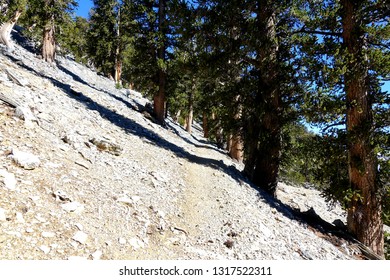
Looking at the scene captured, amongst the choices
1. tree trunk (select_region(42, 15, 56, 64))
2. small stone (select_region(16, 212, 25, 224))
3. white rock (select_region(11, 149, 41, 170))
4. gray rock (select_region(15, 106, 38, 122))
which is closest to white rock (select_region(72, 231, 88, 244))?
small stone (select_region(16, 212, 25, 224))

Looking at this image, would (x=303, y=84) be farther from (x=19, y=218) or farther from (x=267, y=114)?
(x=19, y=218)

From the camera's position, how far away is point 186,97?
24.0 m

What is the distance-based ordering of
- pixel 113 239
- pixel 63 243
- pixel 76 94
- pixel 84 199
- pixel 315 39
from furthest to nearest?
pixel 76 94 < pixel 315 39 < pixel 84 199 < pixel 113 239 < pixel 63 243

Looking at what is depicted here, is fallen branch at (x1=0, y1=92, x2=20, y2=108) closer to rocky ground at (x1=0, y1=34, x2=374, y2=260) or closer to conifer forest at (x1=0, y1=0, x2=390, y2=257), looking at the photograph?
rocky ground at (x1=0, y1=34, x2=374, y2=260)

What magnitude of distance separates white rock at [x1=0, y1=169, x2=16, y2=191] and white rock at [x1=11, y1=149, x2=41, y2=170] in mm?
350

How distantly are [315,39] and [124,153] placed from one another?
6.89 m

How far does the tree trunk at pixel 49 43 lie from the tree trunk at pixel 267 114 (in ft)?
40.3

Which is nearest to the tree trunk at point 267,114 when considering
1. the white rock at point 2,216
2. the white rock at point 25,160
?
the white rock at point 25,160

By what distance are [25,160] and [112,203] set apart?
69.7 inches

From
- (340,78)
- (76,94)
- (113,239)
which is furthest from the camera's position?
(76,94)

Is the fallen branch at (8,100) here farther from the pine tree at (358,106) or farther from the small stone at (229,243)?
the pine tree at (358,106)

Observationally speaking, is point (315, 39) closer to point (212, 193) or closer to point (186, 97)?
point (212, 193)

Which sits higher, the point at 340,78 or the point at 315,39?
the point at 315,39
